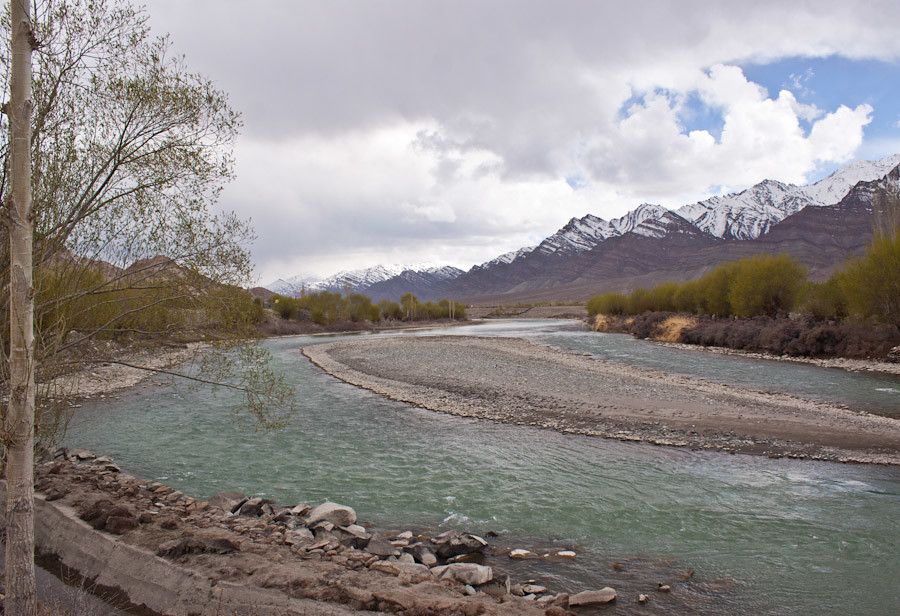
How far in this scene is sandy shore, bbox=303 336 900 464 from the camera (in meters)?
14.8

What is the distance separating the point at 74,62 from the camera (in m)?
6.50

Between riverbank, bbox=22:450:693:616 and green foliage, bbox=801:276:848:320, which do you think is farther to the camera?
green foliage, bbox=801:276:848:320

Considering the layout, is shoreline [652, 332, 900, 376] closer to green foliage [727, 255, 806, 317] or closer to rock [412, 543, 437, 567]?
green foliage [727, 255, 806, 317]

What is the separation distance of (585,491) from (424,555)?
14.8ft

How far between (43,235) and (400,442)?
10735 millimetres

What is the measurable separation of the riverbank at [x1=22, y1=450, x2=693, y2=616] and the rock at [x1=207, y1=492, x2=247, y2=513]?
0.03 meters

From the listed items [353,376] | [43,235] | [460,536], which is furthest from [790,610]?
[353,376]

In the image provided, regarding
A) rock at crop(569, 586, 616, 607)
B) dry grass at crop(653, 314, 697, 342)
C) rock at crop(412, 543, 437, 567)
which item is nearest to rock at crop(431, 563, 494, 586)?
rock at crop(412, 543, 437, 567)

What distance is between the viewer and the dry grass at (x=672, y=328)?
51156mm

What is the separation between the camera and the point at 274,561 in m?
7.25

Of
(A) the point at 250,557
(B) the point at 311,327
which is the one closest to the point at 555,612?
(A) the point at 250,557

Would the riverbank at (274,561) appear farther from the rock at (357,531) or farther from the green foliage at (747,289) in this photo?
the green foliage at (747,289)

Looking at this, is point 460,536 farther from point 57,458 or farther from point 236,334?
point 57,458

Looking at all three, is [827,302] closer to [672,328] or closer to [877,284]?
[877,284]
